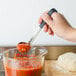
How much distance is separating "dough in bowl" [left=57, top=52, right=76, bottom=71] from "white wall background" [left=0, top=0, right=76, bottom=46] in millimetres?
126

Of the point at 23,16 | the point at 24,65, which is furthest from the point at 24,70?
the point at 23,16

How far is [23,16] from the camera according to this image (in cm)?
98

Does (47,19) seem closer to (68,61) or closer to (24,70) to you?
(24,70)

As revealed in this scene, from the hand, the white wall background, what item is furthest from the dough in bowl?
the hand

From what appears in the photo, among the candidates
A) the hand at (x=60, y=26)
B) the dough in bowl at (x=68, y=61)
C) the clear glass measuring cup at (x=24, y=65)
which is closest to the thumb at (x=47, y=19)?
the hand at (x=60, y=26)

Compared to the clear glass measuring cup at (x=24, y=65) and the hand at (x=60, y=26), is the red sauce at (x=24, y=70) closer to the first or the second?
the clear glass measuring cup at (x=24, y=65)

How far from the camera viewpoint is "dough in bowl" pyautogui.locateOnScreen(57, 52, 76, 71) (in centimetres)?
88

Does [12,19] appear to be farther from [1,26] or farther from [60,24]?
[60,24]

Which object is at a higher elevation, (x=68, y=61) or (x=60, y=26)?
(x=60, y=26)

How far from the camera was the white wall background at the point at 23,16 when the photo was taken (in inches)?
38.3

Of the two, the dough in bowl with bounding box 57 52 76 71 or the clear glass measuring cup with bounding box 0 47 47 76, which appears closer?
the clear glass measuring cup with bounding box 0 47 47 76

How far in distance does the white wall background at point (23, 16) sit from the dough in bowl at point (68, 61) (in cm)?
13

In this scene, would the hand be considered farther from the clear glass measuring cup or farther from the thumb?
the clear glass measuring cup

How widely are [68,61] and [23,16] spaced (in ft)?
0.87
